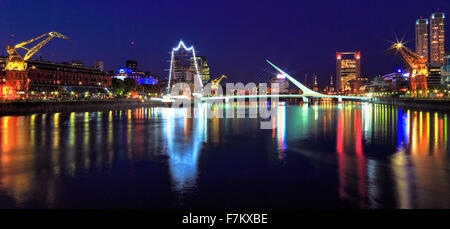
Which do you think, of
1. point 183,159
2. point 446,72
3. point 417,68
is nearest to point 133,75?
point 446,72

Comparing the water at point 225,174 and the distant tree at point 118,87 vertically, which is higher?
the distant tree at point 118,87

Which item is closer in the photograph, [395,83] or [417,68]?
[417,68]

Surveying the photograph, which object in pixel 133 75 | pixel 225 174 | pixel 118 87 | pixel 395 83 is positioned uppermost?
pixel 133 75

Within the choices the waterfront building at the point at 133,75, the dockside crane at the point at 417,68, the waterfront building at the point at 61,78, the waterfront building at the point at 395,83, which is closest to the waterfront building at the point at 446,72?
the waterfront building at the point at 395,83

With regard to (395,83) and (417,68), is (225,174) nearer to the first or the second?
(417,68)

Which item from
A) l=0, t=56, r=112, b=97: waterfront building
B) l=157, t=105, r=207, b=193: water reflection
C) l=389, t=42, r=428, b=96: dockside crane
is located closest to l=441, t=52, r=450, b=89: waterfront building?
l=389, t=42, r=428, b=96: dockside crane

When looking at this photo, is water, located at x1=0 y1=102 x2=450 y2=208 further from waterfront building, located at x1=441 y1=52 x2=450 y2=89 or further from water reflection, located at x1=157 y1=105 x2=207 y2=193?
waterfront building, located at x1=441 y1=52 x2=450 y2=89

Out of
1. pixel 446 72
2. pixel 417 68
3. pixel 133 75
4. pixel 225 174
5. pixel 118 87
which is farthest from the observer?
pixel 133 75

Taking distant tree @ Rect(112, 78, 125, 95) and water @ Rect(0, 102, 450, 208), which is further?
distant tree @ Rect(112, 78, 125, 95)

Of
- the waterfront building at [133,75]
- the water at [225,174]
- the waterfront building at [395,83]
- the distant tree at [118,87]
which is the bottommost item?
the water at [225,174]

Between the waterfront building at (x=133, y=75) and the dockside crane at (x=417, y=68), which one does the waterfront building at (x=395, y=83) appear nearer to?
the dockside crane at (x=417, y=68)

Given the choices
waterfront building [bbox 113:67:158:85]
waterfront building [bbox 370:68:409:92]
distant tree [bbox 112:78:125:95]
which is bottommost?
distant tree [bbox 112:78:125:95]
